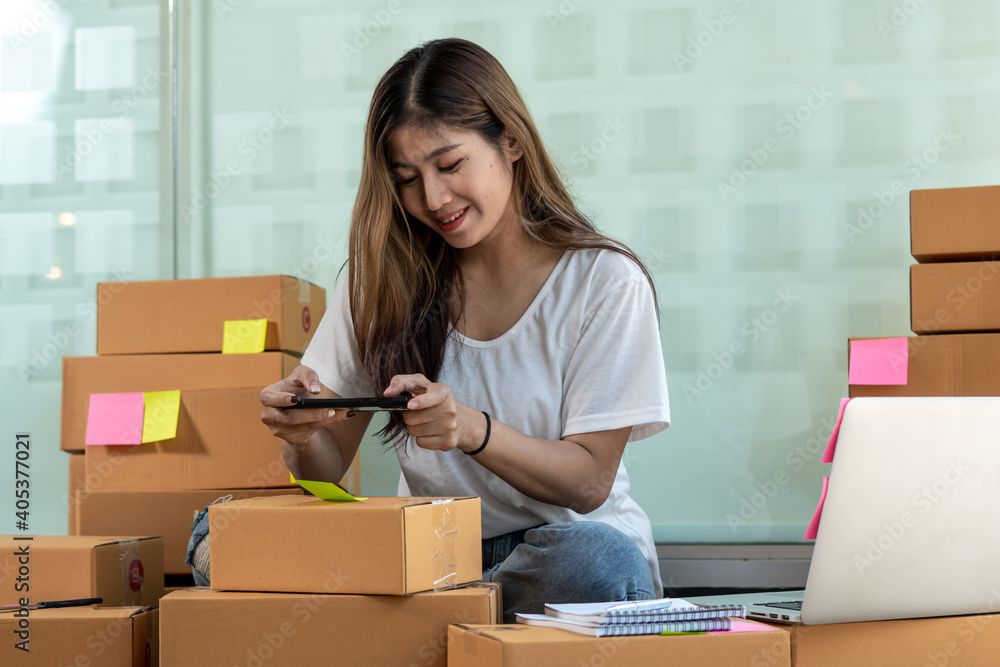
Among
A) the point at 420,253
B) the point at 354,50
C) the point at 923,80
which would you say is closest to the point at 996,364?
the point at 923,80

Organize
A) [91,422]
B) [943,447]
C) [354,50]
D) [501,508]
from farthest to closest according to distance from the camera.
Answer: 1. [354,50]
2. [91,422]
3. [501,508]
4. [943,447]

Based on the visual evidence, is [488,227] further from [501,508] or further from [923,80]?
[923,80]

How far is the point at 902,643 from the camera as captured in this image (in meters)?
0.98

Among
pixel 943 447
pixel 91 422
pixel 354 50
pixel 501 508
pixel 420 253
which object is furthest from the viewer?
pixel 354 50

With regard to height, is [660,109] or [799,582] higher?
[660,109]

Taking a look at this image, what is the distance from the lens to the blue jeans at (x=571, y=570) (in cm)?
111

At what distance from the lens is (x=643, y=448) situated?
1.92 m

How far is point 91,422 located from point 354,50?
1030 mm

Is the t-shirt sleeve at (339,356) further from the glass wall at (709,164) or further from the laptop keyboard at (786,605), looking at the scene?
the laptop keyboard at (786,605)
